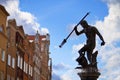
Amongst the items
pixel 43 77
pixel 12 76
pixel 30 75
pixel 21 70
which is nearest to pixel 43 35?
pixel 43 77

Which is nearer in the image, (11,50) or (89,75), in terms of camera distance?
(89,75)

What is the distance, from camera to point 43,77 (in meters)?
100

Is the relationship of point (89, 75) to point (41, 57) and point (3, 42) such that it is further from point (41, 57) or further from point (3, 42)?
point (41, 57)

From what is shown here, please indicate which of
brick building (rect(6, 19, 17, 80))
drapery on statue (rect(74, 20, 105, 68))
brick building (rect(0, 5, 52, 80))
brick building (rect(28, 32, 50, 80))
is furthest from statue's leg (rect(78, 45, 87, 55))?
brick building (rect(28, 32, 50, 80))

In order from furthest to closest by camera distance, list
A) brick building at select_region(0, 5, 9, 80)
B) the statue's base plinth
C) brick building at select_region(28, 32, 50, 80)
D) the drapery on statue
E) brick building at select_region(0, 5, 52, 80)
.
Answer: brick building at select_region(28, 32, 50, 80)
brick building at select_region(0, 5, 52, 80)
brick building at select_region(0, 5, 9, 80)
the drapery on statue
the statue's base plinth

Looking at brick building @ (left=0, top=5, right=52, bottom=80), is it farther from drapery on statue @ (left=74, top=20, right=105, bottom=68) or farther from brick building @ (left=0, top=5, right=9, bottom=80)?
drapery on statue @ (left=74, top=20, right=105, bottom=68)

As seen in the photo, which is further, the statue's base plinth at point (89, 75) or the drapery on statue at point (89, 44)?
the drapery on statue at point (89, 44)

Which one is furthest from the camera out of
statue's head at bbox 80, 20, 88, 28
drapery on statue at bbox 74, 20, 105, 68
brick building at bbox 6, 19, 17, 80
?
brick building at bbox 6, 19, 17, 80

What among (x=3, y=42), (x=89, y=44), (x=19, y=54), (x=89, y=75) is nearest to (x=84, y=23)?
(x=89, y=44)

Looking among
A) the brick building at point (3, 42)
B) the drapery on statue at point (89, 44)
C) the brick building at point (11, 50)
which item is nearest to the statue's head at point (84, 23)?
the drapery on statue at point (89, 44)

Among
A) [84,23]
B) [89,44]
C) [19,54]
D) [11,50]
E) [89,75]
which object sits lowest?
[89,75]

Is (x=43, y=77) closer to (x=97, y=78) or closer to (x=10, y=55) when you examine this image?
(x=10, y=55)

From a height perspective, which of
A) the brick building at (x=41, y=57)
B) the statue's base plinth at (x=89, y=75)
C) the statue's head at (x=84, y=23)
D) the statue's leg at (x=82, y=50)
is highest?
the brick building at (x=41, y=57)

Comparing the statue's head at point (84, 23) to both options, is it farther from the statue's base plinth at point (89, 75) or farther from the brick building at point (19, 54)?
the brick building at point (19, 54)
